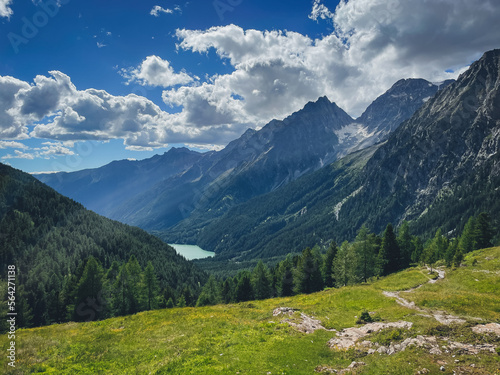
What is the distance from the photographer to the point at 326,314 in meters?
32.4

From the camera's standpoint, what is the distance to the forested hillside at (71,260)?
58981 millimetres

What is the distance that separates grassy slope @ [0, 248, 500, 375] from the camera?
18109mm

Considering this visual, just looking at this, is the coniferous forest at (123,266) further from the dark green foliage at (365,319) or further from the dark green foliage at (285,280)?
the dark green foliage at (365,319)

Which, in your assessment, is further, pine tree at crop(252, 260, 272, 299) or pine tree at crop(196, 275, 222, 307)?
pine tree at crop(196, 275, 222, 307)

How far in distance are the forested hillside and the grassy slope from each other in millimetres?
25087

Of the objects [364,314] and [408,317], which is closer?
[408,317]

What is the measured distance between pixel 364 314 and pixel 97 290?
5281 centimetres

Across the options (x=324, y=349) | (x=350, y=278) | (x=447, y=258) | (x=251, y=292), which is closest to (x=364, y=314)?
(x=324, y=349)

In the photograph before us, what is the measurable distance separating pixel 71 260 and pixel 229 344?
392 ft

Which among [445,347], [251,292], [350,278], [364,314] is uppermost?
[445,347]

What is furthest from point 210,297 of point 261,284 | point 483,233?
point 483,233

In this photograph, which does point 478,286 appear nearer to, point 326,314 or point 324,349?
point 326,314

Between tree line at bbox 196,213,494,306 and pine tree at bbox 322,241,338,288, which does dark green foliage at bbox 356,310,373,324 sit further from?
pine tree at bbox 322,241,338,288

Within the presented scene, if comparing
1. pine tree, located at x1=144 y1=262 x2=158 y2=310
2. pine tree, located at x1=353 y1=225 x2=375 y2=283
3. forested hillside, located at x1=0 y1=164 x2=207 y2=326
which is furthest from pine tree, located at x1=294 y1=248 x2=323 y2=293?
forested hillside, located at x1=0 y1=164 x2=207 y2=326
